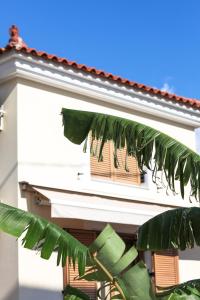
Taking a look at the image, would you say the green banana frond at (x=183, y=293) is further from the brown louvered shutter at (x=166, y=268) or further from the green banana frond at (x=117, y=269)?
the brown louvered shutter at (x=166, y=268)

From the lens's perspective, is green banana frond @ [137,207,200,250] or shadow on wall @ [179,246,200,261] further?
shadow on wall @ [179,246,200,261]

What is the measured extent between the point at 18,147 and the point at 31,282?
2.65 m

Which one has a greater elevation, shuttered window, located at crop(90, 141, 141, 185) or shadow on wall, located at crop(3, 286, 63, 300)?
shuttered window, located at crop(90, 141, 141, 185)

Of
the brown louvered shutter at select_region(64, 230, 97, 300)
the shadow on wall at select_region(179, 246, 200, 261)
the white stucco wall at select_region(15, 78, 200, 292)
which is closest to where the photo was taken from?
the white stucco wall at select_region(15, 78, 200, 292)

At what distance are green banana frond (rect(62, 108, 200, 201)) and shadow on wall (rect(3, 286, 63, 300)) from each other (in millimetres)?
5156

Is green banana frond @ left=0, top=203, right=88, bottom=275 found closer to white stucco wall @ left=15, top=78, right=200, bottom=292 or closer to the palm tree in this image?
the palm tree

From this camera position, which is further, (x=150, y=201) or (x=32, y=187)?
(x=150, y=201)

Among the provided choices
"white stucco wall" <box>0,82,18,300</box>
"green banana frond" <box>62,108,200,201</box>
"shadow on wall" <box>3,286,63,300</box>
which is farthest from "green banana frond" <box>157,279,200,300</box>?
"white stucco wall" <box>0,82,18,300</box>

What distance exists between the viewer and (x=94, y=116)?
981 centimetres

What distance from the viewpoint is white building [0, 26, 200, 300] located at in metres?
14.2

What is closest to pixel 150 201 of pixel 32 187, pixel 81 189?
pixel 81 189

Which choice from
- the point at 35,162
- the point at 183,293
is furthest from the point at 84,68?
the point at 183,293

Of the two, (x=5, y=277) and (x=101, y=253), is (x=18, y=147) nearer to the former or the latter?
(x=5, y=277)

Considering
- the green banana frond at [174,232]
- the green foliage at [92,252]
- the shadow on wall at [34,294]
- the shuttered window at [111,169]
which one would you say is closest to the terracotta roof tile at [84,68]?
the shuttered window at [111,169]
